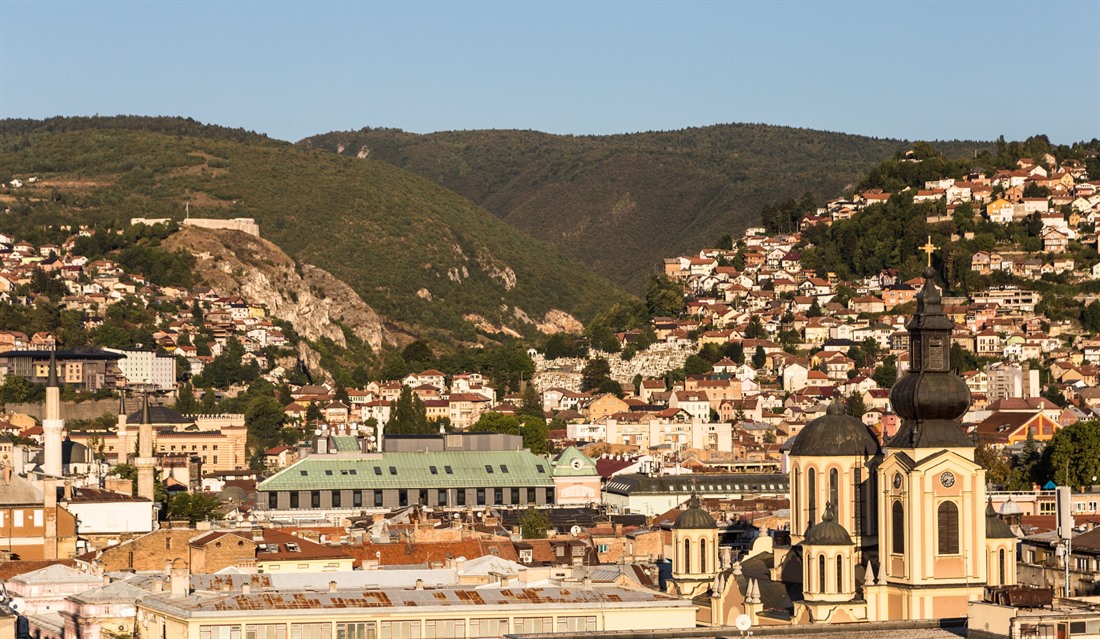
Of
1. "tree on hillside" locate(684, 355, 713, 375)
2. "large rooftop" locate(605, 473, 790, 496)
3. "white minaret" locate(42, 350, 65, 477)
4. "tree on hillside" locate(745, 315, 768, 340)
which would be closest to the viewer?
"white minaret" locate(42, 350, 65, 477)

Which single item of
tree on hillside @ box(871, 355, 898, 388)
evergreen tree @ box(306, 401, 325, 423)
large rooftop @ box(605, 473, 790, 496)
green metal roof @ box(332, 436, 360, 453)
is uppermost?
tree on hillside @ box(871, 355, 898, 388)

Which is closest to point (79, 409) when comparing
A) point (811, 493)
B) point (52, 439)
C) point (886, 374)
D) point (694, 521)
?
point (886, 374)

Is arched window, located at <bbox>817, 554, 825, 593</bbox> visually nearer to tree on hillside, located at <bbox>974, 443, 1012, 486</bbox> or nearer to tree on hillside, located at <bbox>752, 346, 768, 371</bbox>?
tree on hillside, located at <bbox>974, 443, 1012, 486</bbox>

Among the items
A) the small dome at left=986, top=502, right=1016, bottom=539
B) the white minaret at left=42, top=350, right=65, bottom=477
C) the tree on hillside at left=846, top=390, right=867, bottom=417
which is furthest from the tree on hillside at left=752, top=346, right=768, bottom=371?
the small dome at left=986, top=502, right=1016, bottom=539

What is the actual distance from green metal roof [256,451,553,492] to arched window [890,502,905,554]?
61.7 meters

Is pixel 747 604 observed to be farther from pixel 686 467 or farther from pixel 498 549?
pixel 686 467

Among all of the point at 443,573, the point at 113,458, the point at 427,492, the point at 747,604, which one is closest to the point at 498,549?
the point at 443,573

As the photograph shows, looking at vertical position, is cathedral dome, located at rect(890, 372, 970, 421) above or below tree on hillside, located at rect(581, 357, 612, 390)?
below

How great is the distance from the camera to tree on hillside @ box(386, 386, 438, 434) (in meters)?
142

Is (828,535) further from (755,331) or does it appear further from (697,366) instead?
(755,331)

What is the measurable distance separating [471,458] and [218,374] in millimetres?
75715

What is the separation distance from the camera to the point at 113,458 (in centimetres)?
14988

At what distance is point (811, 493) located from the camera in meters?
55.8

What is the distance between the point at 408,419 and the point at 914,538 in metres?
94.3
